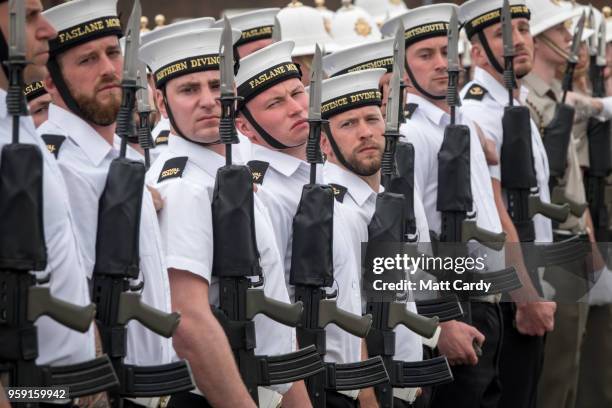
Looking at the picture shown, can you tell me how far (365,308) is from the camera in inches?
271

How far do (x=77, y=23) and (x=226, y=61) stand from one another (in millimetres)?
594

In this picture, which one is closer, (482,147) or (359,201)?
(359,201)

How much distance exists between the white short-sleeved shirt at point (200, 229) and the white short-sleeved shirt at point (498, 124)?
9.34 feet

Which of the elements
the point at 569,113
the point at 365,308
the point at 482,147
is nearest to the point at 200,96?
the point at 365,308

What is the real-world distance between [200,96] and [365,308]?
1.35 m

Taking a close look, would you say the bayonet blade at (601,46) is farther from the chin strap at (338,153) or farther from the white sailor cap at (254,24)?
the chin strap at (338,153)

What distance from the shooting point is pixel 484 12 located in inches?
356

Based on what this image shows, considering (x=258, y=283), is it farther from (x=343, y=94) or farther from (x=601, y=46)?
(x=601, y=46)

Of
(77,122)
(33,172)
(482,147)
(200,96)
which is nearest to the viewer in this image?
(33,172)

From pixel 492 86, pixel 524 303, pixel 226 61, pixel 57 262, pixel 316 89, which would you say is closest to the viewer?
pixel 57 262

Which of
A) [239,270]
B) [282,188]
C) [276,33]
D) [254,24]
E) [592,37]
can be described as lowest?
[239,270]

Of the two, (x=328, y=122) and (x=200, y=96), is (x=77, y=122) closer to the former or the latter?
(x=200, y=96)

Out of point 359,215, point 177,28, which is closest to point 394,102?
point 359,215

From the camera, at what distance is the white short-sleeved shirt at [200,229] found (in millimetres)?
5656
